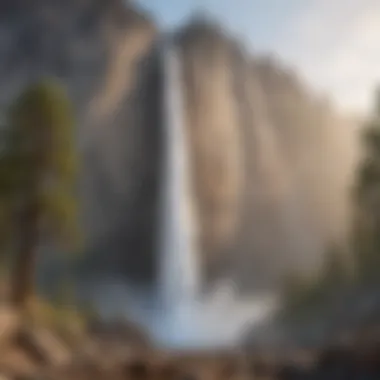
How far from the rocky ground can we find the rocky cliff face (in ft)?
0.72

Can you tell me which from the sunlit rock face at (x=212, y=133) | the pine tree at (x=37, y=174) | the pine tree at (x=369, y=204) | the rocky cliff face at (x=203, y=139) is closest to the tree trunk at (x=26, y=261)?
the pine tree at (x=37, y=174)

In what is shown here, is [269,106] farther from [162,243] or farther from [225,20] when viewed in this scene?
[162,243]

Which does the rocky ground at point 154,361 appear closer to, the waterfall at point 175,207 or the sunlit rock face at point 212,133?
the waterfall at point 175,207

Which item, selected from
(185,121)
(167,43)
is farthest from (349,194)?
(167,43)

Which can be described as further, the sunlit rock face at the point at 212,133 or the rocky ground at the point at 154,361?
the sunlit rock face at the point at 212,133

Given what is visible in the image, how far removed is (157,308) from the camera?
2.18m

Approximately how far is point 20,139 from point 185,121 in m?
0.51

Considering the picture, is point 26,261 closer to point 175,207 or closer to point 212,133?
point 175,207

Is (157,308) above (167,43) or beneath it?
beneath

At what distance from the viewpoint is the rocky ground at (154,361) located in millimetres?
2104

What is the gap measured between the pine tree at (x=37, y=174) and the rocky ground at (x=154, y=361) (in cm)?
15

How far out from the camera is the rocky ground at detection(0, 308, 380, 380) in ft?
6.90

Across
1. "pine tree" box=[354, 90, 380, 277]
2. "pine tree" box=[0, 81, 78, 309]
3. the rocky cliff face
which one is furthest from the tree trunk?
"pine tree" box=[354, 90, 380, 277]

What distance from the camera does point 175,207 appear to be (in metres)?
2.23
